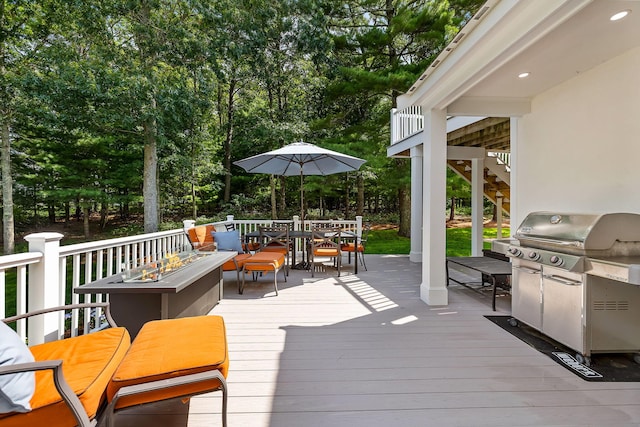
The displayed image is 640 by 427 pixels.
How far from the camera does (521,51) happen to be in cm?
283

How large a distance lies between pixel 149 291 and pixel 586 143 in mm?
4546

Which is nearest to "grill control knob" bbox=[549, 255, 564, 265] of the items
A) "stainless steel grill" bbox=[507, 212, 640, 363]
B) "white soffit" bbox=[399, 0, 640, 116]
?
"stainless steel grill" bbox=[507, 212, 640, 363]

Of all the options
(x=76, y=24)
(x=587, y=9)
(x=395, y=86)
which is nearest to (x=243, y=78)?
(x=76, y=24)

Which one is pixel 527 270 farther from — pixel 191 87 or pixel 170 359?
pixel 191 87

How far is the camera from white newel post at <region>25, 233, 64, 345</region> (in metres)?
2.40

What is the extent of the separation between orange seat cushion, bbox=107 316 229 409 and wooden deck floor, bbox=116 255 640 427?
1.46 ft

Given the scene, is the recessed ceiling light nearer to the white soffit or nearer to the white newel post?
the white soffit

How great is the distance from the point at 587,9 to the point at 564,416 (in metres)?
2.65

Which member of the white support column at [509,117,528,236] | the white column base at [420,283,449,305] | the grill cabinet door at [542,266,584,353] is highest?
the white support column at [509,117,528,236]

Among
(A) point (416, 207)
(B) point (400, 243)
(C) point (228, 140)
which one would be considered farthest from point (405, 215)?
(C) point (228, 140)

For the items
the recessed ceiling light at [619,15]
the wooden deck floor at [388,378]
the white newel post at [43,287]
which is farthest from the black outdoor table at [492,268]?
the white newel post at [43,287]

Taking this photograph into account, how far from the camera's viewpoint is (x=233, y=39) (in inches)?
464

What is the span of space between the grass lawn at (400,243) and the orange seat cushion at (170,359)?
28.4ft

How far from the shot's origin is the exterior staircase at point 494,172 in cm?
799
